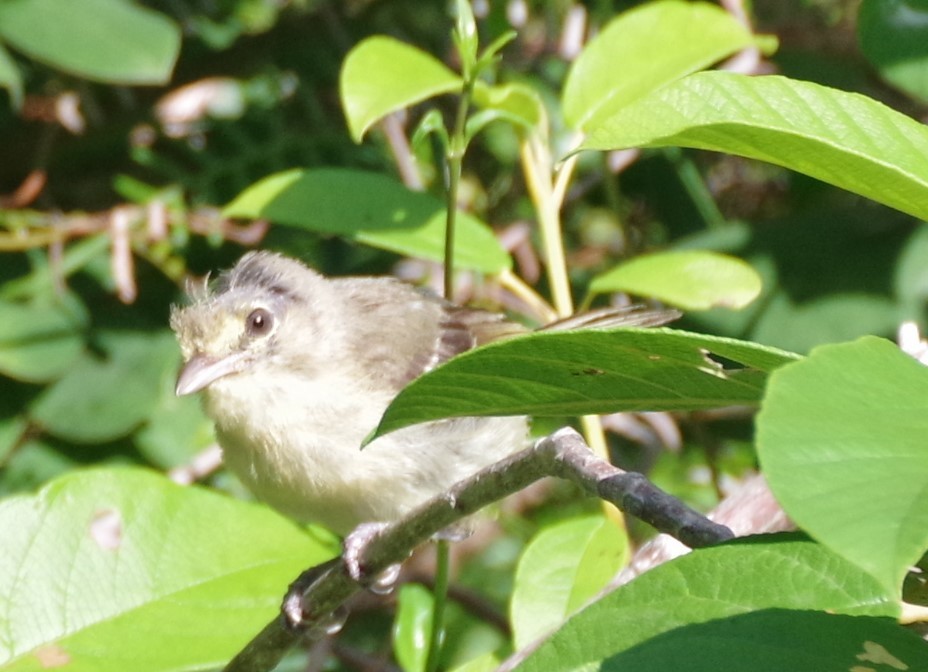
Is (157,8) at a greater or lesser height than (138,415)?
greater

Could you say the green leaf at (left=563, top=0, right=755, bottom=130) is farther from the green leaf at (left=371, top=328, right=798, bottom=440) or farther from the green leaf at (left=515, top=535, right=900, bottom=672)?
the green leaf at (left=515, top=535, right=900, bottom=672)

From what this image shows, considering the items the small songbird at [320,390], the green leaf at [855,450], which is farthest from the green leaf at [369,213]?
the green leaf at [855,450]

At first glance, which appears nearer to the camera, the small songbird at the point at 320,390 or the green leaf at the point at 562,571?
the green leaf at the point at 562,571

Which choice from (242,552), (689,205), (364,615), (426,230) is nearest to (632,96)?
(426,230)

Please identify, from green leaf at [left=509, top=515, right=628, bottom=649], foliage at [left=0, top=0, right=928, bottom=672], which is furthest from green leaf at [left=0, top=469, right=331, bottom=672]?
green leaf at [left=509, top=515, right=628, bottom=649]

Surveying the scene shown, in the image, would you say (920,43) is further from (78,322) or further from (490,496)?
(78,322)

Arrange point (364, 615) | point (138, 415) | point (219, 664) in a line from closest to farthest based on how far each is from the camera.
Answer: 1. point (219, 664)
2. point (138, 415)
3. point (364, 615)

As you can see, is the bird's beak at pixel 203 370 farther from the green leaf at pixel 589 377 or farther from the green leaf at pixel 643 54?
the green leaf at pixel 589 377
